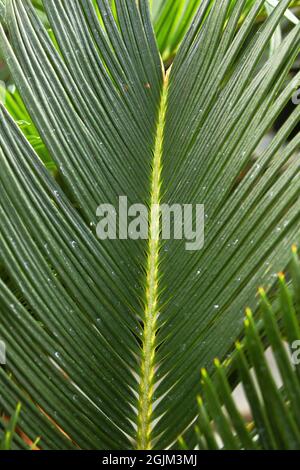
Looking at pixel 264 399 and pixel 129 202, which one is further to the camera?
pixel 129 202

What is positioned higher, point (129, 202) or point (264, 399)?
point (129, 202)

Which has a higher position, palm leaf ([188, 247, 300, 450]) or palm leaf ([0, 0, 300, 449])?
palm leaf ([0, 0, 300, 449])

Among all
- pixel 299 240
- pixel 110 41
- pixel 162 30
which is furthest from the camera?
pixel 162 30

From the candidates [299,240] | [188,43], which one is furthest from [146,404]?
[188,43]

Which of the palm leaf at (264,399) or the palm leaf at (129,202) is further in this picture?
the palm leaf at (129,202)

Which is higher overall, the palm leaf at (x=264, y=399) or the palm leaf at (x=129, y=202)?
the palm leaf at (x=129, y=202)

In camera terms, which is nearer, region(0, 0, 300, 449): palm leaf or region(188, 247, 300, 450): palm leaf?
region(188, 247, 300, 450): palm leaf

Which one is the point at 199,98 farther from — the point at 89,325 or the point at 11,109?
the point at 11,109

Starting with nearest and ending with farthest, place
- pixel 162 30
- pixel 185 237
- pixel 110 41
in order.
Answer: pixel 185 237, pixel 110 41, pixel 162 30
